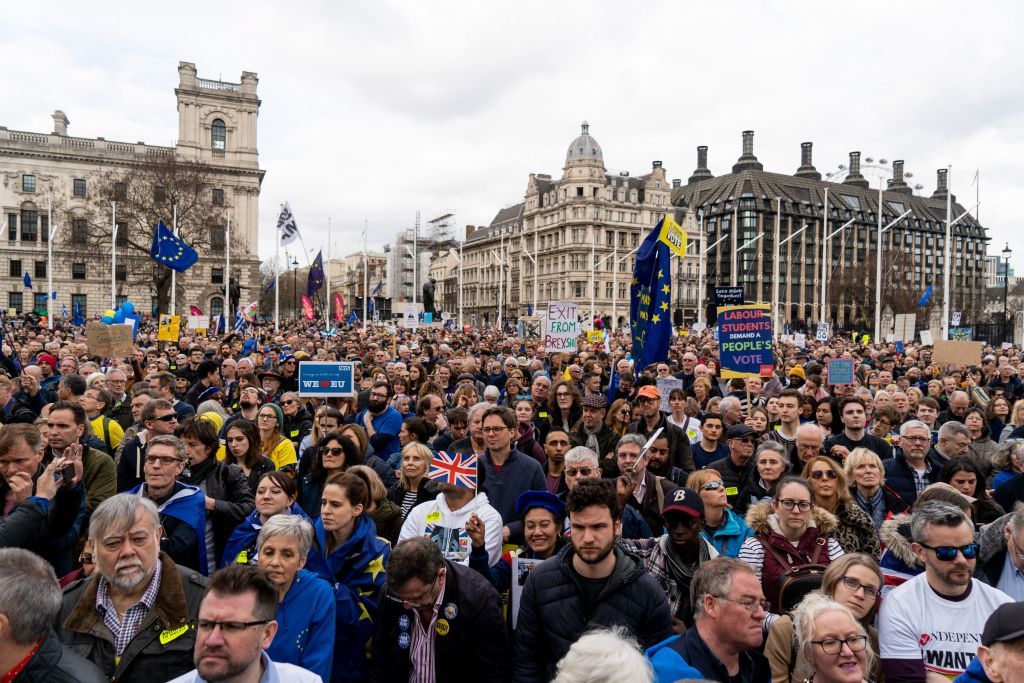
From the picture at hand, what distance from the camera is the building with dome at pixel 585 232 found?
264ft

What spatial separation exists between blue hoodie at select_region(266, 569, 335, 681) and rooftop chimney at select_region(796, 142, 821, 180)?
106 metres

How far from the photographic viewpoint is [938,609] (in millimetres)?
3223

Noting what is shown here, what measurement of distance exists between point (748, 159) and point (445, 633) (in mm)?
99077

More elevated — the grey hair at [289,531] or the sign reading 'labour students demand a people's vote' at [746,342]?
the sign reading 'labour students demand a people's vote' at [746,342]

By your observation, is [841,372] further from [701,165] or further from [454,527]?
[701,165]

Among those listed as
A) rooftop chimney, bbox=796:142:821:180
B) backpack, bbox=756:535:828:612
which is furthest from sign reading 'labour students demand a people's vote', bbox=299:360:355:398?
rooftop chimney, bbox=796:142:821:180

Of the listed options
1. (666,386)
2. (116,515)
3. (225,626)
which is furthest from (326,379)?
(225,626)

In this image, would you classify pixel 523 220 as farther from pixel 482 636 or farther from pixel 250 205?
pixel 482 636

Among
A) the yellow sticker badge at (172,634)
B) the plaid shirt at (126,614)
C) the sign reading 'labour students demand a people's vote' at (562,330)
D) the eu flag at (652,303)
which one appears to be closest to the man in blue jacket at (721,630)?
the yellow sticker badge at (172,634)

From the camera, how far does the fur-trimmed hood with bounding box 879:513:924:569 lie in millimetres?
3596

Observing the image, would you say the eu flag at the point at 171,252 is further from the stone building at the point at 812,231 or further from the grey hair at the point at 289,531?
the stone building at the point at 812,231

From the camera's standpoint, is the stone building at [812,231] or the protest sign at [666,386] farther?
the stone building at [812,231]

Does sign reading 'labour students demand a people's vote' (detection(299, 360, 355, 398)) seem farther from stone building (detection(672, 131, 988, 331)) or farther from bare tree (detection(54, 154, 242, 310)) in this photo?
stone building (detection(672, 131, 988, 331))

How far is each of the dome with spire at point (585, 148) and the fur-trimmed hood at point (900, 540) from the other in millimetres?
79679
